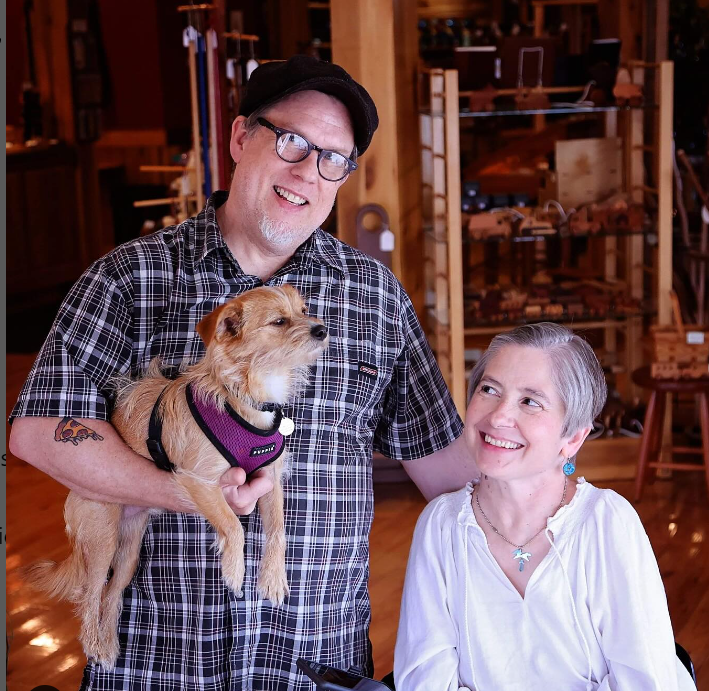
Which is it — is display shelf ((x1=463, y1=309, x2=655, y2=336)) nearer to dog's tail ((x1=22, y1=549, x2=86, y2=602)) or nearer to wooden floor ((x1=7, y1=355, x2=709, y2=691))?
wooden floor ((x1=7, y1=355, x2=709, y2=691))

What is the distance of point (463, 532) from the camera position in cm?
208

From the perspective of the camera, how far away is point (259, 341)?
1650mm

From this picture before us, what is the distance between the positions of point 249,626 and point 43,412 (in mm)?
585

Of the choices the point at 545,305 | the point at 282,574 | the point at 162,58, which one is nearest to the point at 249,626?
the point at 282,574

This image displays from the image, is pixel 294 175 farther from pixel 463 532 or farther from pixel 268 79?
pixel 463 532

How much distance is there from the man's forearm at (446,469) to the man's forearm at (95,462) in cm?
74

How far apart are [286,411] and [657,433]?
164 inches

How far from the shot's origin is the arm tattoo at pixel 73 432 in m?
1.76

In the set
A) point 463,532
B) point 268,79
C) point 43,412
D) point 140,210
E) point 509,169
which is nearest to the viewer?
point 43,412

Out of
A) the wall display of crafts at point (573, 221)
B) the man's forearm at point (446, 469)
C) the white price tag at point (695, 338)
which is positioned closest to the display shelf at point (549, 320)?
the wall display of crafts at point (573, 221)

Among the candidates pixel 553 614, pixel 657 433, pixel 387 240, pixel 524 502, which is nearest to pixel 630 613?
pixel 553 614

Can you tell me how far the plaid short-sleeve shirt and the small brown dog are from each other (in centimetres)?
8

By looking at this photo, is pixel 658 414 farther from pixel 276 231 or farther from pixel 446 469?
pixel 276 231

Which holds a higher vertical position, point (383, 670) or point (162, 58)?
point (162, 58)
